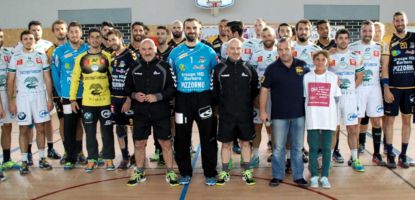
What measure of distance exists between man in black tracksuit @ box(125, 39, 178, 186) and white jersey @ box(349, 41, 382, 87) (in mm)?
2529

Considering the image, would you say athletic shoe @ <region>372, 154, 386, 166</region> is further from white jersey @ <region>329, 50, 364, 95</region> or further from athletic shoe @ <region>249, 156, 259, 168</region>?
athletic shoe @ <region>249, 156, 259, 168</region>

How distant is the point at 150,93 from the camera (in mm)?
4773

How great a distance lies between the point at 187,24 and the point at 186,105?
0.93m

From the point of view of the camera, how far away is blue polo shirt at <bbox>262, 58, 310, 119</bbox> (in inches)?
179

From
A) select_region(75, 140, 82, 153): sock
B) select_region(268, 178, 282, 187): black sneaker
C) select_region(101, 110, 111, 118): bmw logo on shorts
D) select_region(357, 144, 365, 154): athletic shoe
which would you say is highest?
select_region(101, 110, 111, 118): bmw logo on shorts

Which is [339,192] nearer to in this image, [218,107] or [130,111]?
[218,107]

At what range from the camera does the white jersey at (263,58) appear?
17.5ft

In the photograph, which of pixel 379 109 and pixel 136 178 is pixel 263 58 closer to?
pixel 379 109

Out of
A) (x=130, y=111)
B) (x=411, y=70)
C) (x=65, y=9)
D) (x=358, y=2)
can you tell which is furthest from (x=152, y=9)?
(x=411, y=70)

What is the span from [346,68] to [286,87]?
1.03m

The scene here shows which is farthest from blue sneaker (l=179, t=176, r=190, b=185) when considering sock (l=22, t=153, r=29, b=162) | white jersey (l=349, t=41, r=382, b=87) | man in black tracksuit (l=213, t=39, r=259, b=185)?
white jersey (l=349, t=41, r=382, b=87)

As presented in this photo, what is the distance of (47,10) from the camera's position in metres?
14.3

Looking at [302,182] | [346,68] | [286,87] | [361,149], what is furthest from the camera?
[361,149]

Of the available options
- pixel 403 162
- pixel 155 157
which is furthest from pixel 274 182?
pixel 155 157
